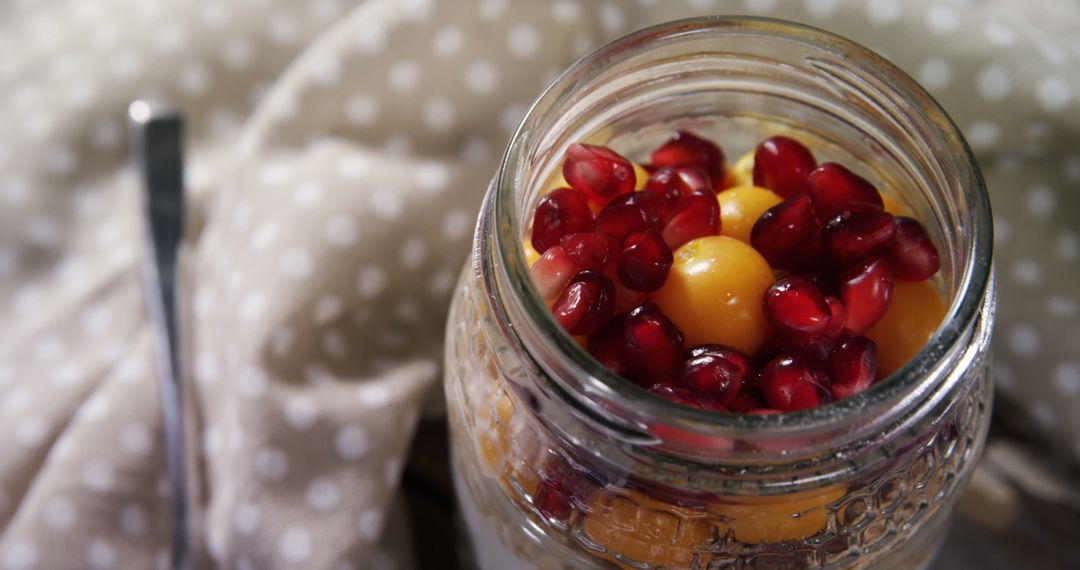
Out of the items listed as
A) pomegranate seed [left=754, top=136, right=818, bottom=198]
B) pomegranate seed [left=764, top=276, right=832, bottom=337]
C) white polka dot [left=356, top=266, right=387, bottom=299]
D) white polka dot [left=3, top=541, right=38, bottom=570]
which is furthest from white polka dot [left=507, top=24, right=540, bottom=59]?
white polka dot [left=3, top=541, right=38, bottom=570]

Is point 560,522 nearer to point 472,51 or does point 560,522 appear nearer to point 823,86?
point 823,86

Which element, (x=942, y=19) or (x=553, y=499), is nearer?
(x=553, y=499)

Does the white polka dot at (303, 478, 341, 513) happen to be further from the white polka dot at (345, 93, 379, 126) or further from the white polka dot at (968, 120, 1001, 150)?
the white polka dot at (968, 120, 1001, 150)

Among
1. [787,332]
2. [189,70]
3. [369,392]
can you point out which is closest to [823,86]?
[787,332]

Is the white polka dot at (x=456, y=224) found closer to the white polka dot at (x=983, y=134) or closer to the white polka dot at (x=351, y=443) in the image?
the white polka dot at (x=351, y=443)

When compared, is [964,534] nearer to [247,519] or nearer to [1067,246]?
[1067,246]

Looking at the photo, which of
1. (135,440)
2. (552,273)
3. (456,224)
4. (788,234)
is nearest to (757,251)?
(788,234)
